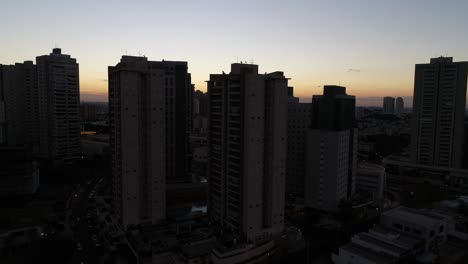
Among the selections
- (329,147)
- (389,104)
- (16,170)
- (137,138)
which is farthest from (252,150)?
(389,104)

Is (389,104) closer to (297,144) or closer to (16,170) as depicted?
(297,144)

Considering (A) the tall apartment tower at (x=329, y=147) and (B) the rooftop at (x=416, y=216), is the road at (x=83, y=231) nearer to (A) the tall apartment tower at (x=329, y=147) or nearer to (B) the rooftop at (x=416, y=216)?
(A) the tall apartment tower at (x=329, y=147)

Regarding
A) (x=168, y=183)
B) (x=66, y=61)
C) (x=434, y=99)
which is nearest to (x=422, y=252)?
(x=168, y=183)

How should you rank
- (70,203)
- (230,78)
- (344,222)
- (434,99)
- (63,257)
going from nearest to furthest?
(63,257)
(230,78)
(344,222)
(70,203)
(434,99)

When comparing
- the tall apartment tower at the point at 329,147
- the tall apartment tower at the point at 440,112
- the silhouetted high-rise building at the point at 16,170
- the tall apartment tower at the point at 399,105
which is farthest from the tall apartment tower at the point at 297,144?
the tall apartment tower at the point at 399,105

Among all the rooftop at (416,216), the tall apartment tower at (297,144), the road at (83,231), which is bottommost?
the road at (83,231)

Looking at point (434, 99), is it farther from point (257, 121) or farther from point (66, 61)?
point (66, 61)
